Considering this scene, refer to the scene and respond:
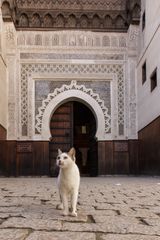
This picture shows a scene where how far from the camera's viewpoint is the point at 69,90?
9562mm

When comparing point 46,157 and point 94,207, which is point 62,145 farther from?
point 94,207

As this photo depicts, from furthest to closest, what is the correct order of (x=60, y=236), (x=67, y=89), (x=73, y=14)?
(x=73, y=14) → (x=67, y=89) → (x=60, y=236)

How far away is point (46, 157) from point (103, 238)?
762cm

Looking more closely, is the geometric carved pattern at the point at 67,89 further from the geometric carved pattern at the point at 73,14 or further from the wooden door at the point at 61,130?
the geometric carved pattern at the point at 73,14

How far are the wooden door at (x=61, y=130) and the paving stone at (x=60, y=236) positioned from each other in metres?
7.70

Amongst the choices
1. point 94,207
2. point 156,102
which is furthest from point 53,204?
point 156,102

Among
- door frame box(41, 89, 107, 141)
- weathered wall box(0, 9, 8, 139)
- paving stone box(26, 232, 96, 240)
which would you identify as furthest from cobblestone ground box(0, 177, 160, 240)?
door frame box(41, 89, 107, 141)

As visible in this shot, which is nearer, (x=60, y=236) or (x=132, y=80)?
(x=60, y=236)

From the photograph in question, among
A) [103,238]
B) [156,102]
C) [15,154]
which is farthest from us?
[15,154]

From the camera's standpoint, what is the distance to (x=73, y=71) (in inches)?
379

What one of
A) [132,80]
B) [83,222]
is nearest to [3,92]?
[132,80]

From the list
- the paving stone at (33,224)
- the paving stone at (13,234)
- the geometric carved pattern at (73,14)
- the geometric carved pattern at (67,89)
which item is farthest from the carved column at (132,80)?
the paving stone at (13,234)

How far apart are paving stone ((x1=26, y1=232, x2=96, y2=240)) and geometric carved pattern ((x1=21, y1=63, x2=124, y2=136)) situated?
7674mm

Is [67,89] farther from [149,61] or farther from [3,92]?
[149,61]
